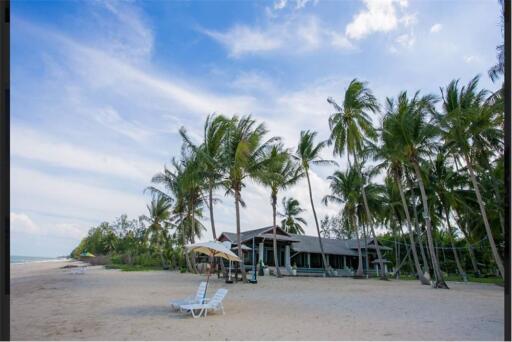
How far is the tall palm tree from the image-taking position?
14406mm

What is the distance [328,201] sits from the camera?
26.4 meters

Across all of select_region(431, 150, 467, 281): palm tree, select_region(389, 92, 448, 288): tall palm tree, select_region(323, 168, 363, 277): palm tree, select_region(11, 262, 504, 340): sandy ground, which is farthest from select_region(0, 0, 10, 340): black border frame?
select_region(323, 168, 363, 277): palm tree

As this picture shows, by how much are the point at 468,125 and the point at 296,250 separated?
16.9 meters

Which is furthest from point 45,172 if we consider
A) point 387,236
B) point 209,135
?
point 387,236

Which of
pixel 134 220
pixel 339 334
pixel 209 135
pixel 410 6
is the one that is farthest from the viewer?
pixel 134 220

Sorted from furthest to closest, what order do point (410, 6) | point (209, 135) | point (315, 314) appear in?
point (209, 135) → point (315, 314) → point (410, 6)

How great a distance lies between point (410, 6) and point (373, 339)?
3937 mm

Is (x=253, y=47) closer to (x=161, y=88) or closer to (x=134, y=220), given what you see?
(x=161, y=88)

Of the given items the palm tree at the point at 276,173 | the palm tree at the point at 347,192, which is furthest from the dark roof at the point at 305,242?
the palm tree at the point at 347,192

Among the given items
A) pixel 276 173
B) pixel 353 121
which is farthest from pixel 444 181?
pixel 276 173

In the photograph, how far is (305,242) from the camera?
28922 millimetres

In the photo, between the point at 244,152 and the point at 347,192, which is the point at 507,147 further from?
the point at 347,192

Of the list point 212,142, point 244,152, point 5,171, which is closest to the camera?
point 5,171

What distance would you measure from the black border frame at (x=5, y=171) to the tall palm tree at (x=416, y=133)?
1362 cm
